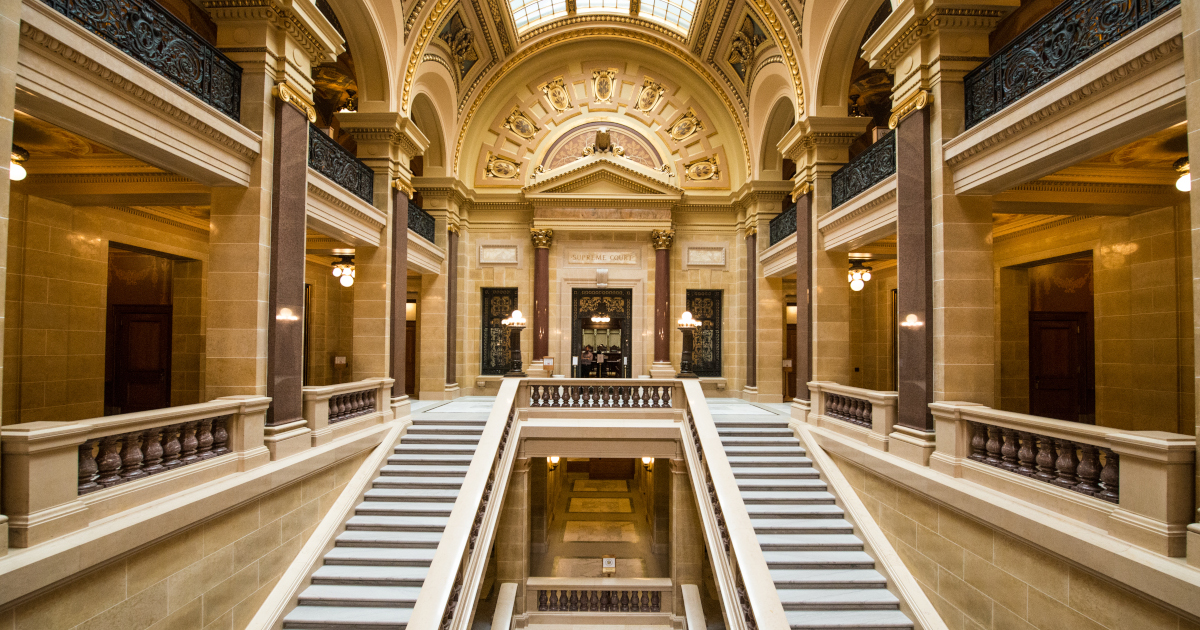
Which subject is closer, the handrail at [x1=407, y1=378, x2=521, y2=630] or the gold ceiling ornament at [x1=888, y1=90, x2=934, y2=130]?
the handrail at [x1=407, y1=378, x2=521, y2=630]

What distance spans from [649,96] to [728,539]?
41.7 feet

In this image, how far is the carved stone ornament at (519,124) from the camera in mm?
15266

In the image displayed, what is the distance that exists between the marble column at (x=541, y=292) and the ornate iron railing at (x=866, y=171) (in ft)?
24.9

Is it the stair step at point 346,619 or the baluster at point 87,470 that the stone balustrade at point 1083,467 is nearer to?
the stair step at point 346,619

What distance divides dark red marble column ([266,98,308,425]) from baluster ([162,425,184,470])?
1387mm

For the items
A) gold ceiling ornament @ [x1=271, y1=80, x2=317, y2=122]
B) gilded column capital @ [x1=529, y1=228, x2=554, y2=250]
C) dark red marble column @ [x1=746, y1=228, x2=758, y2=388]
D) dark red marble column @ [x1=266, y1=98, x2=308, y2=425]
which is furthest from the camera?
gilded column capital @ [x1=529, y1=228, x2=554, y2=250]

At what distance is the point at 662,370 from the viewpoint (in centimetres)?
1436

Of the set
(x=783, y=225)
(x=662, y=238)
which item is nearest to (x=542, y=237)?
(x=662, y=238)

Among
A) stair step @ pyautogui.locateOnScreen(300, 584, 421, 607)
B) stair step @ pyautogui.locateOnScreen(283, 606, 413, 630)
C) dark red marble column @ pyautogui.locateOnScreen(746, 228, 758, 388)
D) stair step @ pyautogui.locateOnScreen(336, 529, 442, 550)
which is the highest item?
dark red marble column @ pyautogui.locateOnScreen(746, 228, 758, 388)

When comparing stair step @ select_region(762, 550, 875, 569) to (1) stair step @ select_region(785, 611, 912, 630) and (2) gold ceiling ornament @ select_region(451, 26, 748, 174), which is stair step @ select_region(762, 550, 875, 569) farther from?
(2) gold ceiling ornament @ select_region(451, 26, 748, 174)

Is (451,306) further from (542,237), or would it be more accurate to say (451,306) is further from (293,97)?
(293,97)

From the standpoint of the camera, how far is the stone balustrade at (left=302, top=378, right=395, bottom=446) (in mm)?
7137

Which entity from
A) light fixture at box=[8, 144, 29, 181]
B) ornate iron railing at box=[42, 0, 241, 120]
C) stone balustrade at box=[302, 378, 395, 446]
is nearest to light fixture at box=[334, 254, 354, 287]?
stone balustrade at box=[302, 378, 395, 446]

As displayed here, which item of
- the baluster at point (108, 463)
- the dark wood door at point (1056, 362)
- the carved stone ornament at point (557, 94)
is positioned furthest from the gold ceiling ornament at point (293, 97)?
the dark wood door at point (1056, 362)
